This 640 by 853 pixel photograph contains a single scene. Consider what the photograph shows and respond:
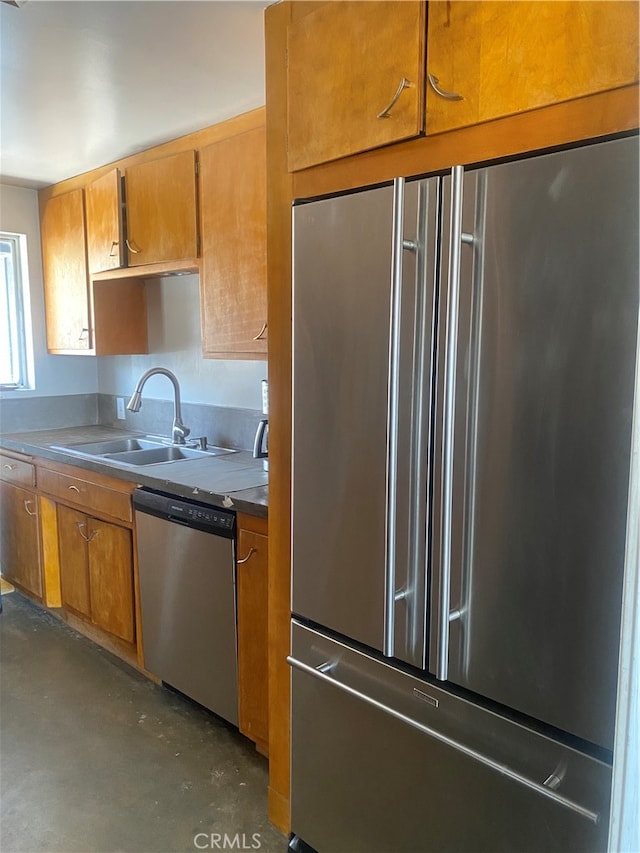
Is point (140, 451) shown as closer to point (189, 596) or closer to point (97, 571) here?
point (97, 571)

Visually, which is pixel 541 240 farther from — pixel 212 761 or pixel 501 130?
pixel 212 761

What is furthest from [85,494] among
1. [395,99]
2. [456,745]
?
[395,99]

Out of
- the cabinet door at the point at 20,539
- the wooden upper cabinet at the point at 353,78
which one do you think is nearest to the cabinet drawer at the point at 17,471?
the cabinet door at the point at 20,539

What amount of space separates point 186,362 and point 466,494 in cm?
230

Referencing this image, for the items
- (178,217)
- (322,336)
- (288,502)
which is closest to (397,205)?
(322,336)

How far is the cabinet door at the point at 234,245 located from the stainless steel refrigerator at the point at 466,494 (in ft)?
2.50

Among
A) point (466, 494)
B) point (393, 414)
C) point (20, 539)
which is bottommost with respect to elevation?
point (20, 539)

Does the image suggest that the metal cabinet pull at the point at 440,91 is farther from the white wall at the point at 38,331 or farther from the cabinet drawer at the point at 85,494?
the white wall at the point at 38,331

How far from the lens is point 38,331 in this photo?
12.2ft

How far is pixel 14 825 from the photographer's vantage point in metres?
1.91

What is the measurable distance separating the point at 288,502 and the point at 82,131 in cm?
193

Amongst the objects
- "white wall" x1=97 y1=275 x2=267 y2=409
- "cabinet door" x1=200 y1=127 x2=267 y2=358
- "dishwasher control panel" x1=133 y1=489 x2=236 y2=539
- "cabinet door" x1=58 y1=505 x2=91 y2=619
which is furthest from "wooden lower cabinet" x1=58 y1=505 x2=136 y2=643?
"cabinet door" x1=200 y1=127 x2=267 y2=358

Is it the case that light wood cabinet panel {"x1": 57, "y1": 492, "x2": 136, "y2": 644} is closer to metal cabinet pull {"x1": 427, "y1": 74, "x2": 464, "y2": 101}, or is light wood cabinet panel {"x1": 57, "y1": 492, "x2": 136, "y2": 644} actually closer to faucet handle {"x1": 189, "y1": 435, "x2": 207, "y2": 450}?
faucet handle {"x1": 189, "y1": 435, "x2": 207, "y2": 450}

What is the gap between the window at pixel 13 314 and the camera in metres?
3.63
